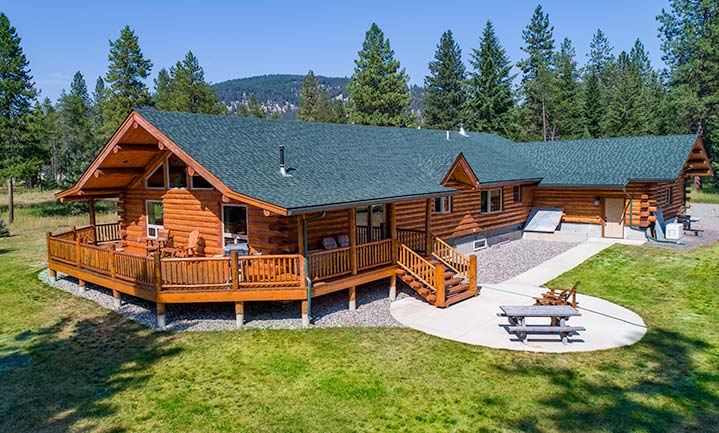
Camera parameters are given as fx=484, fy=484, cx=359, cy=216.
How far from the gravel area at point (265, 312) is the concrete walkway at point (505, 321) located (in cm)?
72

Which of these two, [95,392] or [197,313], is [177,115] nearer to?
[197,313]

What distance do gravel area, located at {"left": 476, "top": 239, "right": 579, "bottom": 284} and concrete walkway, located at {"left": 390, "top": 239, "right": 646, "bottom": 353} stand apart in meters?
1.18

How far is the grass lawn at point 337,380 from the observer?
24.1ft

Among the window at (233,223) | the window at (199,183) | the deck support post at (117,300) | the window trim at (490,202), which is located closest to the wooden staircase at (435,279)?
the window at (233,223)

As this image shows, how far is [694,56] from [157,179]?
1924 inches

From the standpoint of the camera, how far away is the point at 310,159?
14.8 m

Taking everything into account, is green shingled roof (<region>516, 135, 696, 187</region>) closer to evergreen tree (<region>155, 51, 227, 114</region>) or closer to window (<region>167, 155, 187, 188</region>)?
window (<region>167, 155, 187, 188</region>)

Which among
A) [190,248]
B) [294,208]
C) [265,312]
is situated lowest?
[265,312]

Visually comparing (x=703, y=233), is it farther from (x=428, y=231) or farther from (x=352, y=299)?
(x=352, y=299)

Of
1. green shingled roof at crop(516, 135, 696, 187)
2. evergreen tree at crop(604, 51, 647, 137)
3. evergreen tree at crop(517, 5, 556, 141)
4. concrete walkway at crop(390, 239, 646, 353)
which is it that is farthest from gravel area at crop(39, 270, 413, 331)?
evergreen tree at crop(517, 5, 556, 141)

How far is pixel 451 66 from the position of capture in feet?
186

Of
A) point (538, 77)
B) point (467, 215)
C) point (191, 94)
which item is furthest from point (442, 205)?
point (538, 77)

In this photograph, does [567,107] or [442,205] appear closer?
[442,205]

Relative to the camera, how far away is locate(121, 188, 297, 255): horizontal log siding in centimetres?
1286
